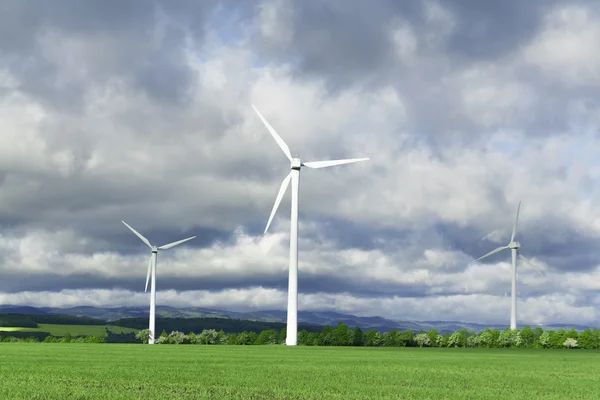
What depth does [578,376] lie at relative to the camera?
4284 centimetres

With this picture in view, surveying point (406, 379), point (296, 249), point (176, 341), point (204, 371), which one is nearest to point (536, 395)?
point (406, 379)

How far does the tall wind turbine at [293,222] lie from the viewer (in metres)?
90.0

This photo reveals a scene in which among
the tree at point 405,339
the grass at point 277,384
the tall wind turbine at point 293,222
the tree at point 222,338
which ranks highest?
the tall wind turbine at point 293,222

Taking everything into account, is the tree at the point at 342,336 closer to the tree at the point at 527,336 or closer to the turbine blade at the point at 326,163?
the tree at the point at 527,336

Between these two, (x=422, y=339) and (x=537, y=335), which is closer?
(x=422, y=339)

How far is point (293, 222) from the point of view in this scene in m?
93.1

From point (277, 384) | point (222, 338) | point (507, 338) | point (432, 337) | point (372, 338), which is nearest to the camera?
point (277, 384)

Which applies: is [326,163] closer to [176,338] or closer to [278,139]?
[278,139]

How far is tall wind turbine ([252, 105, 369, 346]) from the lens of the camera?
295 feet

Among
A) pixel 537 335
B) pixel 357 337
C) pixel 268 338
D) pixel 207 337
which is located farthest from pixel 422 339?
pixel 207 337

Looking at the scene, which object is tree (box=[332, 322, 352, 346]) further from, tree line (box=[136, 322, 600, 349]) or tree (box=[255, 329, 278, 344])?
tree (box=[255, 329, 278, 344])

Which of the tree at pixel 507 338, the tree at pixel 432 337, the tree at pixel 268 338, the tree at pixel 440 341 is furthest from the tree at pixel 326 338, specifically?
the tree at pixel 507 338

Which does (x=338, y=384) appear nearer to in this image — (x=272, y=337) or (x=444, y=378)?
(x=444, y=378)

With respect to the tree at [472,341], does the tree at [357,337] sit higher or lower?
higher
